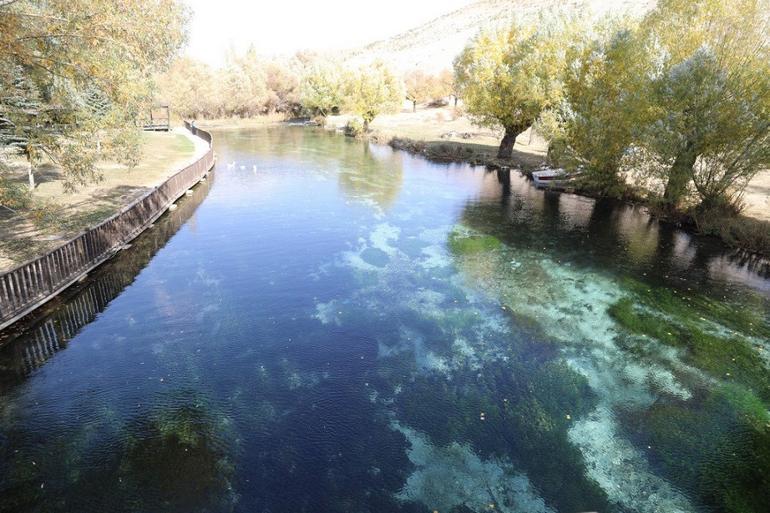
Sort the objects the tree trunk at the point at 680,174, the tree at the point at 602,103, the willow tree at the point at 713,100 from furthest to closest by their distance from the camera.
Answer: the tree at the point at 602,103 < the tree trunk at the point at 680,174 < the willow tree at the point at 713,100

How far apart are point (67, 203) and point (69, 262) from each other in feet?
33.6

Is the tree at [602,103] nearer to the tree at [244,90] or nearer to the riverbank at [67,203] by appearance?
the riverbank at [67,203]

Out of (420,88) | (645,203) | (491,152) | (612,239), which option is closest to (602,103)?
(645,203)

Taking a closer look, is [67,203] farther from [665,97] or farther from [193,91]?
[193,91]

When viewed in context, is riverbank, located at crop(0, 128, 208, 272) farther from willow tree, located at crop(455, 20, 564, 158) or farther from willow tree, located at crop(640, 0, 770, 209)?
willow tree, located at crop(455, 20, 564, 158)

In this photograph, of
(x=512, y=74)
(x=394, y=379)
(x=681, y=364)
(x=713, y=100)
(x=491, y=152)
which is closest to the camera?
(x=394, y=379)

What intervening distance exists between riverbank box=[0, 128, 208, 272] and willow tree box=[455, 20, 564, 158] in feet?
92.7

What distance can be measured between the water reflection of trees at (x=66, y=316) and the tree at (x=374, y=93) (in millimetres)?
51376

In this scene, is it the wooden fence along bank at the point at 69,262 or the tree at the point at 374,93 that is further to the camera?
the tree at the point at 374,93

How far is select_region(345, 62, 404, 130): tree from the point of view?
69.4m

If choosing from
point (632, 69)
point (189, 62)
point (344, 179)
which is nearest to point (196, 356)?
point (344, 179)

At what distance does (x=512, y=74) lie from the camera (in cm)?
4191

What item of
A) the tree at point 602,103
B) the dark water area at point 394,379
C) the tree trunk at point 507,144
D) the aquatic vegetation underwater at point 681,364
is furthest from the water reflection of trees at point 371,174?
the aquatic vegetation underwater at point 681,364

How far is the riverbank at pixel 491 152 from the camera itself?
81.4 ft
